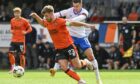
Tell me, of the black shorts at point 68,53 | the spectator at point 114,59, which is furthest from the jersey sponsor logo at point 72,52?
the spectator at point 114,59

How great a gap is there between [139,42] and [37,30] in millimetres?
5321

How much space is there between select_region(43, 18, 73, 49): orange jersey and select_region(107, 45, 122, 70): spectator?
1453cm

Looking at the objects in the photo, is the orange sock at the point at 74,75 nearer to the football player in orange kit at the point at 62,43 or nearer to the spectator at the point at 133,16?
the football player in orange kit at the point at 62,43

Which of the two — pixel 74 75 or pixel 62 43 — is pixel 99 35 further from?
pixel 74 75

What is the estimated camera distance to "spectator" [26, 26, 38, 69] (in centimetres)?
3144

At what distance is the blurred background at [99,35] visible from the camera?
3117 centimetres

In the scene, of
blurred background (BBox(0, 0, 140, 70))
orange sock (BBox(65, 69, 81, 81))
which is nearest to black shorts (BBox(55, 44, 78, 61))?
orange sock (BBox(65, 69, 81, 81))

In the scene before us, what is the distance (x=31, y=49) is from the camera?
31547 millimetres

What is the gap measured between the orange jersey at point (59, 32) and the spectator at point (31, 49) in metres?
14.8

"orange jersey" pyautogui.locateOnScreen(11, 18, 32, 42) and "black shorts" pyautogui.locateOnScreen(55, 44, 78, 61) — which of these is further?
"orange jersey" pyautogui.locateOnScreen(11, 18, 32, 42)

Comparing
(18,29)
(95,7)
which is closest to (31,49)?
(95,7)

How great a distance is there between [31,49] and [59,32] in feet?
49.4

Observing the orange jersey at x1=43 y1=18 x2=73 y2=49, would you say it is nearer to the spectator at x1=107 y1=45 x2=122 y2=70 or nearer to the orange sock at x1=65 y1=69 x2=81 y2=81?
the orange sock at x1=65 y1=69 x2=81 y2=81

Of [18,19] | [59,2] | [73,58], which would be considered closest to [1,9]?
[59,2]
